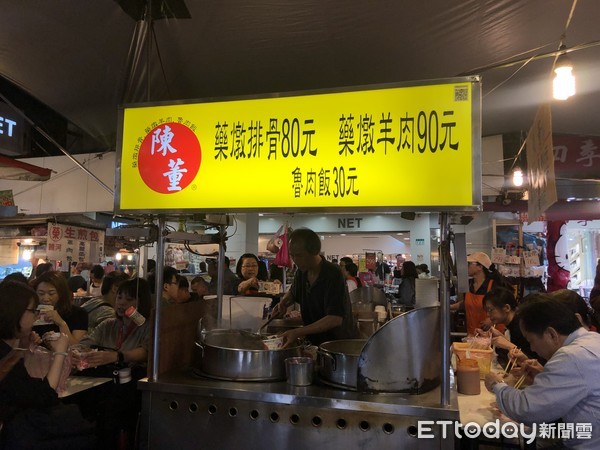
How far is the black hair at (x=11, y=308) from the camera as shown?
2.38m

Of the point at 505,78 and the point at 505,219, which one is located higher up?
the point at 505,78

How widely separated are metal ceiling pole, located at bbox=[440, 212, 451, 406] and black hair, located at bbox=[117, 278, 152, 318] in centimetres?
225

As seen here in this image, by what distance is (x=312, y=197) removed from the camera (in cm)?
184

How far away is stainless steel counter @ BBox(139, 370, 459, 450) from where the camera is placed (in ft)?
5.72

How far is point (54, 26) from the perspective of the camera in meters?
3.46

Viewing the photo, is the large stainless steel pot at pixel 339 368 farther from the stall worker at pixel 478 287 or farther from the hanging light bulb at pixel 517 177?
the hanging light bulb at pixel 517 177

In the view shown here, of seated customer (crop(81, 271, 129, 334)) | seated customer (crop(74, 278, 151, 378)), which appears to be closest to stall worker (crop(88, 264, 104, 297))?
seated customer (crop(81, 271, 129, 334))

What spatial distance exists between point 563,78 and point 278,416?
10.7 feet

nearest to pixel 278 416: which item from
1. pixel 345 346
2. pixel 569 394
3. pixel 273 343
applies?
pixel 273 343

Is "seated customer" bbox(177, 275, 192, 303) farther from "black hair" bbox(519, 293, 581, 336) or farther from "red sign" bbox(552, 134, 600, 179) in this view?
"red sign" bbox(552, 134, 600, 179)

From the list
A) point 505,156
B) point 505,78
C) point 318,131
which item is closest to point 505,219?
point 505,156

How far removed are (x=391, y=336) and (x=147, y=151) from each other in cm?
146

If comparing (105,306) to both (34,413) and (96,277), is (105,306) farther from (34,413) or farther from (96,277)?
(96,277)

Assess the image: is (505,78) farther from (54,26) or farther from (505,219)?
(54,26)
